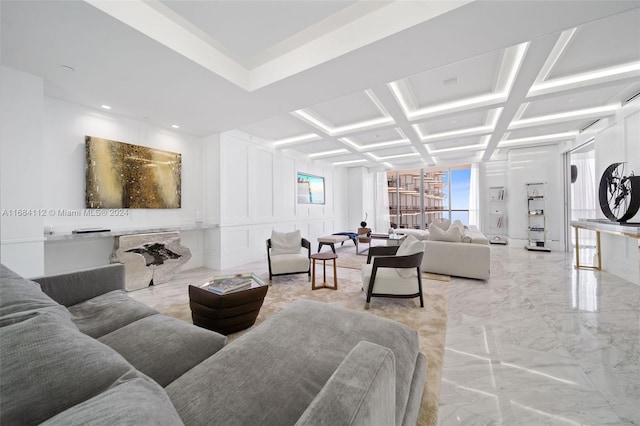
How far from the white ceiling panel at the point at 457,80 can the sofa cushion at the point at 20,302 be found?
4.08m

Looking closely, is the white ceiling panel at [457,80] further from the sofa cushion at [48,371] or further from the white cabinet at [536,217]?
the white cabinet at [536,217]

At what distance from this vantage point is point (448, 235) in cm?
406

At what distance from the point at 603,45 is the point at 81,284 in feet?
18.7

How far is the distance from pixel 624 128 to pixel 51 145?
8.58 meters

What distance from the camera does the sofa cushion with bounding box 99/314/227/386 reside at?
1129 mm

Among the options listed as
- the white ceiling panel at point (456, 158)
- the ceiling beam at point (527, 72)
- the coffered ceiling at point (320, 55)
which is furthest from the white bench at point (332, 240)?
the white ceiling panel at point (456, 158)

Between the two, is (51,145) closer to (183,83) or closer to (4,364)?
(183,83)

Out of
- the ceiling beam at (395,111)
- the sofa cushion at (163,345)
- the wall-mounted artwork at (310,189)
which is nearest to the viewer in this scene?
the sofa cushion at (163,345)

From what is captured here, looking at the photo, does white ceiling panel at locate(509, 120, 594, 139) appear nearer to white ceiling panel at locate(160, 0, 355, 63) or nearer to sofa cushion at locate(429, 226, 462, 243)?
sofa cushion at locate(429, 226, 462, 243)

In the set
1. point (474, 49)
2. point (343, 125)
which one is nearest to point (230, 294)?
point (474, 49)

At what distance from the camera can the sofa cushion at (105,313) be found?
1500 millimetres

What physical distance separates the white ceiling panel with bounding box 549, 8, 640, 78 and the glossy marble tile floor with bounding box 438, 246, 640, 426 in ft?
9.77

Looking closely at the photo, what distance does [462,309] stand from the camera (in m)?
2.78

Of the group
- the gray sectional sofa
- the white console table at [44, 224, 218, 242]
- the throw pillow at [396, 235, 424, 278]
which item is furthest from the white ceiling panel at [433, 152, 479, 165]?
the gray sectional sofa
